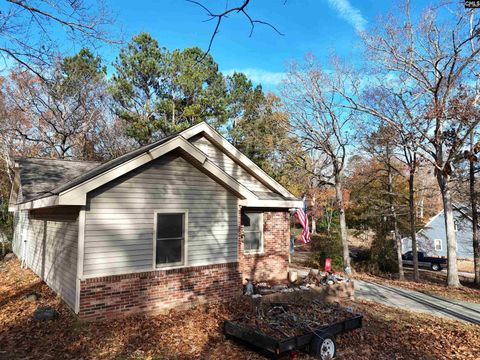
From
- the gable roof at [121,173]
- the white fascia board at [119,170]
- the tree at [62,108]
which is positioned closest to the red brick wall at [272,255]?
the gable roof at [121,173]

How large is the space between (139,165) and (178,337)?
400 cm

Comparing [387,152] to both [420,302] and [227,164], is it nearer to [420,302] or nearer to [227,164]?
[420,302]

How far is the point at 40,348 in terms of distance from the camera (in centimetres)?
643

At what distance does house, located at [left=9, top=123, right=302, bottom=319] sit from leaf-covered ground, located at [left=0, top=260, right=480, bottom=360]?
483 mm

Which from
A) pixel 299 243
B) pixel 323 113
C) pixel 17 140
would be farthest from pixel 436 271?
pixel 17 140

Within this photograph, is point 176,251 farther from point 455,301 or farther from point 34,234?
point 455,301

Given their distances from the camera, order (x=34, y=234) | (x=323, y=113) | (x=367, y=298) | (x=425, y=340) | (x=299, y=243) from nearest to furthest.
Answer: (x=425, y=340), (x=367, y=298), (x=34, y=234), (x=323, y=113), (x=299, y=243)

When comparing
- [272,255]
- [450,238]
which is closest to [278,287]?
[272,255]

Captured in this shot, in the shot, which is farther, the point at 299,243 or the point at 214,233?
the point at 299,243

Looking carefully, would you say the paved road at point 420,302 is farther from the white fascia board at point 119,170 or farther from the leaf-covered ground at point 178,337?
the white fascia board at point 119,170

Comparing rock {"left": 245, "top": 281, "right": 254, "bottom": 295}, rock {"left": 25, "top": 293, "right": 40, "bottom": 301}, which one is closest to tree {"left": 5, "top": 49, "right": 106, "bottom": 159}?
rock {"left": 25, "top": 293, "right": 40, "bottom": 301}

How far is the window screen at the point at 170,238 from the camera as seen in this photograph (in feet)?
28.9

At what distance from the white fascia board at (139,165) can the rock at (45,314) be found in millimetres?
2752

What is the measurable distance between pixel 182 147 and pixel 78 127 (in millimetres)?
23500
